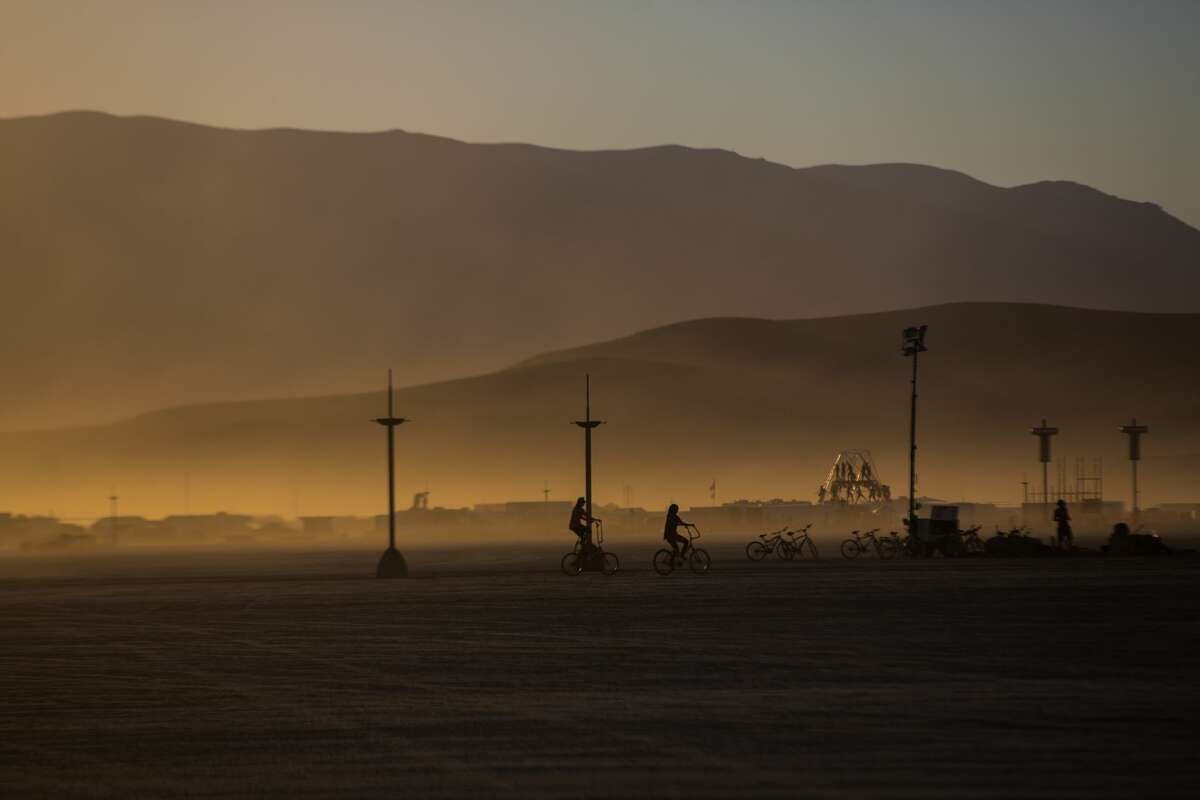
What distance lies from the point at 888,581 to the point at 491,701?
26992 mm

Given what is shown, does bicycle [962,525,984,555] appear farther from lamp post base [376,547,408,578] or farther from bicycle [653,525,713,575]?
lamp post base [376,547,408,578]

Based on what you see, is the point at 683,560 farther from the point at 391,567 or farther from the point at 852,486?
the point at 852,486

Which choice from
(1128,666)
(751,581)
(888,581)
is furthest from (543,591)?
(1128,666)

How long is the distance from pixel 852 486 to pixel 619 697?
140 m

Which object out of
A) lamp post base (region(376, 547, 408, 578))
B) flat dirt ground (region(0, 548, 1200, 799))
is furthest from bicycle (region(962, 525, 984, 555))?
flat dirt ground (region(0, 548, 1200, 799))

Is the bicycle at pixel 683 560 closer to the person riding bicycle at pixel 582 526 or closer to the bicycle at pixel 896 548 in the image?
the person riding bicycle at pixel 582 526

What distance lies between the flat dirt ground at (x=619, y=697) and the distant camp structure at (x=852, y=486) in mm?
117310

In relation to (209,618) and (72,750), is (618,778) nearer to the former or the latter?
(72,750)

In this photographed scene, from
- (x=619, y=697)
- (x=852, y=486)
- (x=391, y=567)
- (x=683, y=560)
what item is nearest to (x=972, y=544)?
(x=683, y=560)

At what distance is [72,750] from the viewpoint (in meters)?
16.7

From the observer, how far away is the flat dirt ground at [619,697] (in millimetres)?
14406

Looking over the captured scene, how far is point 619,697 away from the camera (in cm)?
1956

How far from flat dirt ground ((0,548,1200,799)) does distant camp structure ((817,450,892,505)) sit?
117 m

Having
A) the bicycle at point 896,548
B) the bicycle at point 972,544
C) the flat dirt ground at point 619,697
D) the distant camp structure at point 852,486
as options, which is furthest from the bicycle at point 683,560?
the distant camp structure at point 852,486
